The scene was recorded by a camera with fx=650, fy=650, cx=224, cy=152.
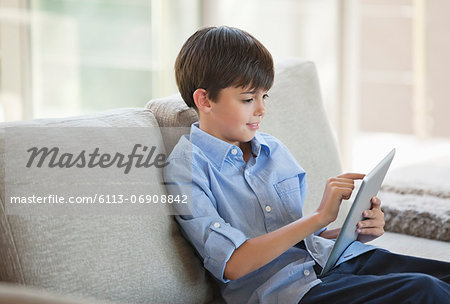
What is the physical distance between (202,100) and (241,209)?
267 millimetres

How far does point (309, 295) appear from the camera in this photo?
1.36m

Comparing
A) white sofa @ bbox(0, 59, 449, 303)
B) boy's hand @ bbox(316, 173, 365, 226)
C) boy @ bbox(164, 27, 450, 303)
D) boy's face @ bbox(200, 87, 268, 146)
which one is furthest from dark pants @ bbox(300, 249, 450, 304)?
boy's face @ bbox(200, 87, 268, 146)

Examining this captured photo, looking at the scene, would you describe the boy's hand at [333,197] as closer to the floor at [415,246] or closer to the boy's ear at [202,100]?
the boy's ear at [202,100]

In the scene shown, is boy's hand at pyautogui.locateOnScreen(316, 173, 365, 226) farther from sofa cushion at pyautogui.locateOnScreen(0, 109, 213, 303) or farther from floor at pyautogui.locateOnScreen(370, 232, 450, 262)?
floor at pyautogui.locateOnScreen(370, 232, 450, 262)

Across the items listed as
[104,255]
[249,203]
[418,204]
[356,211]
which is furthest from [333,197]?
[418,204]

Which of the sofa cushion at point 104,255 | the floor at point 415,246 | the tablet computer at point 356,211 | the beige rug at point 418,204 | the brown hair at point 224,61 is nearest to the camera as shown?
the sofa cushion at point 104,255

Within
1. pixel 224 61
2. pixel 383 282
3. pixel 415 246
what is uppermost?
pixel 224 61

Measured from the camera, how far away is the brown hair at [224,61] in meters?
1.45

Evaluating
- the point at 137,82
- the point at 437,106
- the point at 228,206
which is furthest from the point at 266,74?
the point at 437,106

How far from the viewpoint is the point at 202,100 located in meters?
1.50

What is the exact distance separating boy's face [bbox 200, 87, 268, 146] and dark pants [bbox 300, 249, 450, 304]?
374 millimetres

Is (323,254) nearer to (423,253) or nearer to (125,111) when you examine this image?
(423,253)

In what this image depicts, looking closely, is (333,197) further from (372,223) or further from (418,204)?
(418,204)

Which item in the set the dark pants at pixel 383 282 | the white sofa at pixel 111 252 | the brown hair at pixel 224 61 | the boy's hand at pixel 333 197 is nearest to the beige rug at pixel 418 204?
the white sofa at pixel 111 252
